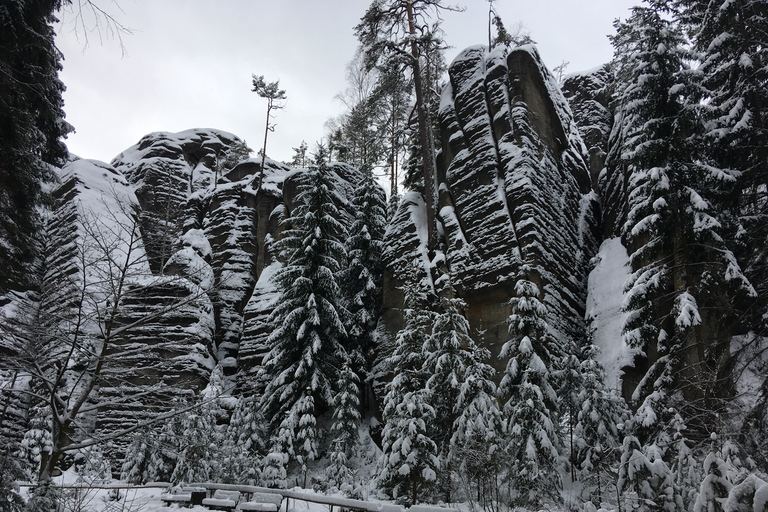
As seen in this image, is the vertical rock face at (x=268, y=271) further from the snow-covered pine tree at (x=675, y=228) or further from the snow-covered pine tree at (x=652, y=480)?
the snow-covered pine tree at (x=652, y=480)

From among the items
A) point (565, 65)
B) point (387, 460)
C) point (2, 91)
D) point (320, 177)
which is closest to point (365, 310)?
point (320, 177)

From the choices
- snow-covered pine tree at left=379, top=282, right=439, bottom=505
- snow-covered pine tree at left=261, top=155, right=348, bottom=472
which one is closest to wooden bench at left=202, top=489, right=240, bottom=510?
snow-covered pine tree at left=379, top=282, right=439, bottom=505

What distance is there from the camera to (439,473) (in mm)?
13836

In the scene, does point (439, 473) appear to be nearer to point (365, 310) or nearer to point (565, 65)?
point (365, 310)

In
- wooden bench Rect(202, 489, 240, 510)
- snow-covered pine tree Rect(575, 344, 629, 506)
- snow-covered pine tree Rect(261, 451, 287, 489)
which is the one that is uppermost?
snow-covered pine tree Rect(575, 344, 629, 506)

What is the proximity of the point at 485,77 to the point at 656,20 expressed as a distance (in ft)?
37.1

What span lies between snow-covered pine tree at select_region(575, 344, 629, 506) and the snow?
266cm

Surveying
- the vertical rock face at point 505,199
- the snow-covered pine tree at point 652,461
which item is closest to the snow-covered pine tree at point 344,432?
the vertical rock face at point 505,199

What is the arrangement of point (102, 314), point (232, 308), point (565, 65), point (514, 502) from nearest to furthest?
point (102, 314) → point (514, 502) → point (232, 308) → point (565, 65)

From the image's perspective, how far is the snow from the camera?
16203mm

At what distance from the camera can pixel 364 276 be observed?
24422 millimetres

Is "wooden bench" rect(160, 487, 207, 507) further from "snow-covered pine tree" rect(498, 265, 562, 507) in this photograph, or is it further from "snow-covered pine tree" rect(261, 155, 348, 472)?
"snow-covered pine tree" rect(498, 265, 562, 507)

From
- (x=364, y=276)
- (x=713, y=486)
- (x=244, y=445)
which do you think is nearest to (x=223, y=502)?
(x=244, y=445)

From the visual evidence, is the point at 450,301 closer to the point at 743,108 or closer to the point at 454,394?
the point at 454,394
